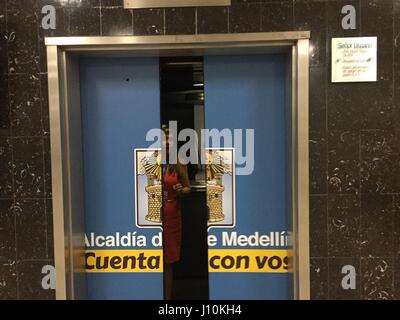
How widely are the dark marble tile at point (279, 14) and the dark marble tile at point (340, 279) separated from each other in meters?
1.42

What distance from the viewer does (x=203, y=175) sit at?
9.29 feet

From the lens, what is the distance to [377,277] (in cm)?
250

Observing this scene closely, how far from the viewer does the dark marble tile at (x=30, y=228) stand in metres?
2.55

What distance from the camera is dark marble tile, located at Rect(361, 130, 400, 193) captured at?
2.46 m

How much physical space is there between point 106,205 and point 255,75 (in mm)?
1314

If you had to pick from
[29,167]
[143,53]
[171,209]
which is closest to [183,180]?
[171,209]

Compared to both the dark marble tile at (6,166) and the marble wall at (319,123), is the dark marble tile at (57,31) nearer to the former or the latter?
the marble wall at (319,123)

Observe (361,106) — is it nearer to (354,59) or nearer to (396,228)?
(354,59)

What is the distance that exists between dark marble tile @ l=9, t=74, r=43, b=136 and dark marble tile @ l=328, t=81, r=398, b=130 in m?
1.75

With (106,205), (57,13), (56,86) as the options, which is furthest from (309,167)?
(57,13)

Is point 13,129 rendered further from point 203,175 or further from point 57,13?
point 203,175

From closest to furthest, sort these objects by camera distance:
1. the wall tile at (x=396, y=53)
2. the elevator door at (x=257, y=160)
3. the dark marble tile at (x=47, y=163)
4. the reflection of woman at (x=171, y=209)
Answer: the wall tile at (x=396, y=53), the dark marble tile at (x=47, y=163), the elevator door at (x=257, y=160), the reflection of woman at (x=171, y=209)
